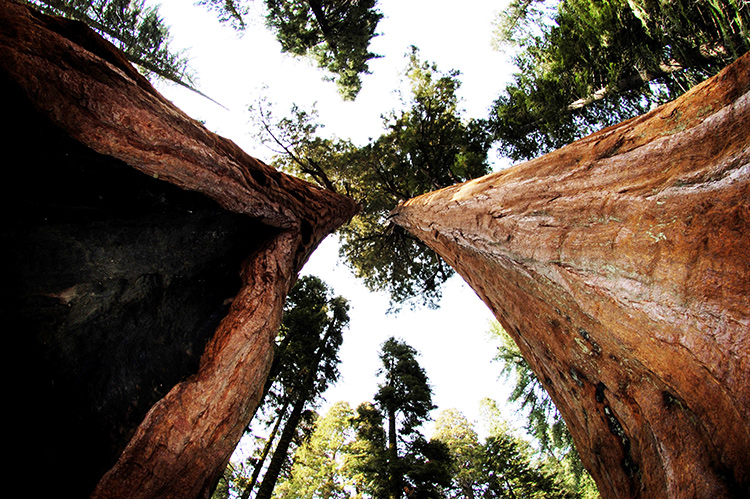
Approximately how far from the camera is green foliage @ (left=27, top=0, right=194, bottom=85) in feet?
24.5

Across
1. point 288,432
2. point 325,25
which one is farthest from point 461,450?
point 325,25

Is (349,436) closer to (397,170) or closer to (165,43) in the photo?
(397,170)

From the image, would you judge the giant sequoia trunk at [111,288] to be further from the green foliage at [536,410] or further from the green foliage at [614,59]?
the green foliage at [536,410]

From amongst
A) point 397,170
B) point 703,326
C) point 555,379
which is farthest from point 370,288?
point 703,326

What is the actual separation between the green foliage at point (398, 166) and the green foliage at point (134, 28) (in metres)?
3.28

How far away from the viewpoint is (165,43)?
29.5 ft

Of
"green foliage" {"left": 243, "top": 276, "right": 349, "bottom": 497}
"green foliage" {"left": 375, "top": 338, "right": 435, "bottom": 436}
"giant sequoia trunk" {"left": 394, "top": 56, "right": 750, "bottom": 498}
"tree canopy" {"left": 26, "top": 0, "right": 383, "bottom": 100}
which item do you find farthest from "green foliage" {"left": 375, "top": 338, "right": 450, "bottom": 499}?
"tree canopy" {"left": 26, "top": 0, "right": 383, "bottom": 100}

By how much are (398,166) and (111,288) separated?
8.77m

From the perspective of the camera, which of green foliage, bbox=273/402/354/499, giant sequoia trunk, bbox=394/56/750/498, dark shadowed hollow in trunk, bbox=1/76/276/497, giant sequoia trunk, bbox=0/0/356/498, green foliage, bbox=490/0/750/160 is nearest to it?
giant sequoia trunk, bbox=394/56/750/498

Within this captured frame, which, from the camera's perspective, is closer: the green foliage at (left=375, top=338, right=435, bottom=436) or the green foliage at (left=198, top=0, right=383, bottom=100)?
the green foliage at (left=198, top=0, right=383, bottom=100)

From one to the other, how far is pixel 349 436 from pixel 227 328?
10.4 metres

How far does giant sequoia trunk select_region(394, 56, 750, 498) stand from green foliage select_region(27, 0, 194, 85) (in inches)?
441

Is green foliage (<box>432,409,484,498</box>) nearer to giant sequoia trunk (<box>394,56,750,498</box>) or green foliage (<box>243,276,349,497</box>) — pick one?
green foliage (<box>243,276,349,497</box>)

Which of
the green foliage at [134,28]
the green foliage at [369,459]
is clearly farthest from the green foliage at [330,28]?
the green foliage at [369,459]
